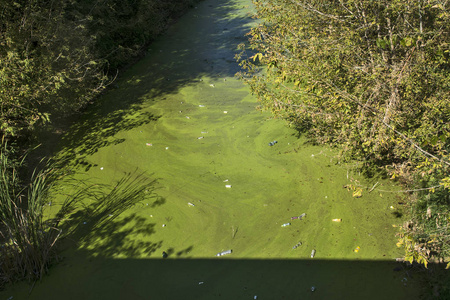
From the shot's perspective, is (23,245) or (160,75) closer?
(23,245)

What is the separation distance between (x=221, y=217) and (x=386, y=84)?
2.11 m

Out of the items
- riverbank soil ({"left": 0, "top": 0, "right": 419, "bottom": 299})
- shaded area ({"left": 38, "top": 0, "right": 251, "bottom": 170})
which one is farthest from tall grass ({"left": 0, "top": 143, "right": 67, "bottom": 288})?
shaded area ({"left": 38, "top": 0, "right": 251, "bottom": 170})

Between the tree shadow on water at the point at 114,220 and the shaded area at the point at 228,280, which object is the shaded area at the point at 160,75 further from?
the shaded area at the point at 228,280

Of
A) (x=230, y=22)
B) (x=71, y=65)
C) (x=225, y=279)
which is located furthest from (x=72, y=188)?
(x=230, y=22)

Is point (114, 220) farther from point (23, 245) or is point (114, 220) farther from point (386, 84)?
point (386, 84)

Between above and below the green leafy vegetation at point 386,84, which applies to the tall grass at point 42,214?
below

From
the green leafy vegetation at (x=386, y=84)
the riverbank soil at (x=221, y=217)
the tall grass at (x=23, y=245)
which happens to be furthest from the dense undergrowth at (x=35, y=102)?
the green leafy vegetation at (x=386, y=84)

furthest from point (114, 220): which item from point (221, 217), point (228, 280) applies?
point (228, 280)

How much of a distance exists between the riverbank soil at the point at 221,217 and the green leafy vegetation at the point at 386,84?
391 millimetres

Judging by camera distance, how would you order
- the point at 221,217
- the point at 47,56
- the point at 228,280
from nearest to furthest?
the point at 228,280 < the point at 221,217 < the point at 47,56

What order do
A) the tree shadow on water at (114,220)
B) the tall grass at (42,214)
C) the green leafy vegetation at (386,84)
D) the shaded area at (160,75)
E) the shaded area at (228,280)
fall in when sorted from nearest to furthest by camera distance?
the shaded area at (228,280) → the green leafy vegetation at (386,84) → the tall grass at (42,214) → the tree shadow on water at (114,220) → the shaded area at (160,75)

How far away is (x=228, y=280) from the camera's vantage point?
11.1ft

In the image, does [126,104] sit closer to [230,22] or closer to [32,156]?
[32,156]

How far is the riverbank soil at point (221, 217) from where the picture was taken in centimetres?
336
